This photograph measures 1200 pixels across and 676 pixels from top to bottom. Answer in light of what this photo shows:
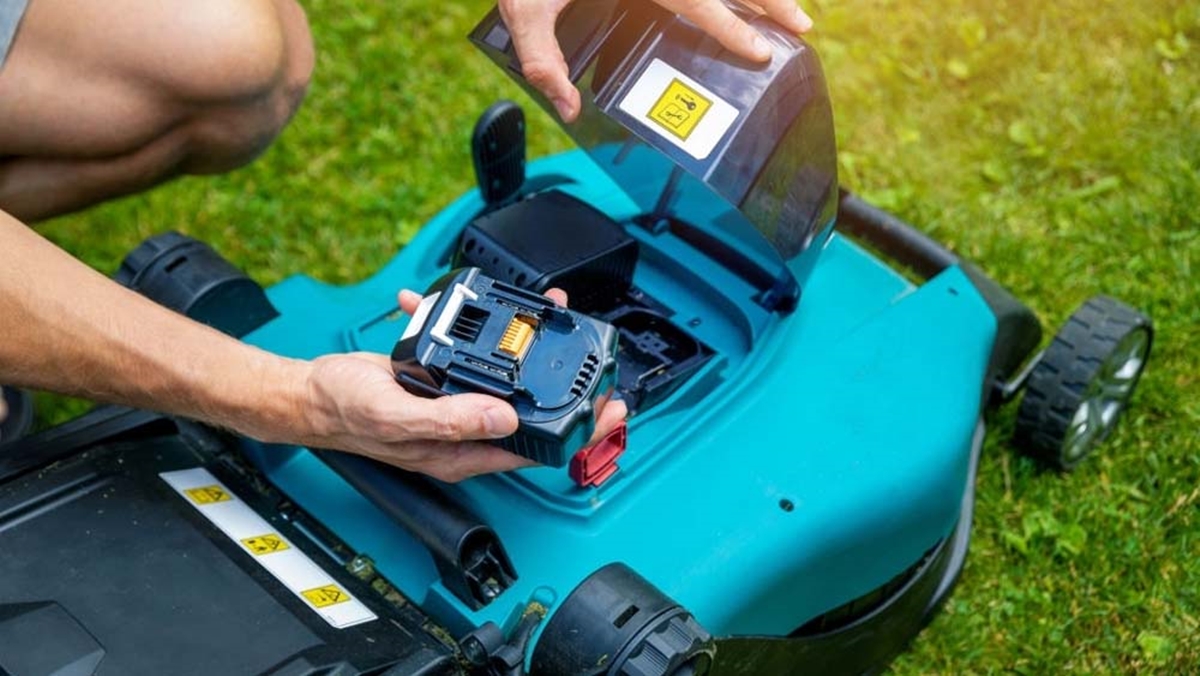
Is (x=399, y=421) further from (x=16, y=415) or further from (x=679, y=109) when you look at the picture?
(x=16, y=415)

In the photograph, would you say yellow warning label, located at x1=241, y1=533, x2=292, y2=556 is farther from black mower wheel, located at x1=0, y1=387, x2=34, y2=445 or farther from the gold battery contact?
black mower wheel, located at x1=0, y1=387, x2=34, y2=445

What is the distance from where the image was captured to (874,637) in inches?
58.3

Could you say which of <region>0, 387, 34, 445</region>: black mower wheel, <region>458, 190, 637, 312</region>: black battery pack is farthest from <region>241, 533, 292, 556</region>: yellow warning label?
<region>0, 387, 34, 445</region>: black mower wheel

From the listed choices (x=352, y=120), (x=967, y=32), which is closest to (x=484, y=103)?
(x=352, y=120)

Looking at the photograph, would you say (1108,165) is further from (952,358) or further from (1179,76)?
(952,358)

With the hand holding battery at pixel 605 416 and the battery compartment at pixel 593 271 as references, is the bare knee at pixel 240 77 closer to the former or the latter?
the battery compartment at pixel 593 271

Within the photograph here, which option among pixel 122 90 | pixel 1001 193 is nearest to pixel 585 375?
pixel 122 90

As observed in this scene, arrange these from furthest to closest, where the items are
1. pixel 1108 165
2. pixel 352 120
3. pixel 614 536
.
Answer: pixel 352 120 < pixel 1108 165 < pixel 614 536

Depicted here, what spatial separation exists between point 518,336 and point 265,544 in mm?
310

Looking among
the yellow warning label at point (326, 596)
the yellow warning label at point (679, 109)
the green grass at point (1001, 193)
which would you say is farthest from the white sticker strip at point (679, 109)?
the green grass at point (1001, 193)

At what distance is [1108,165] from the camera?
6.92 ft

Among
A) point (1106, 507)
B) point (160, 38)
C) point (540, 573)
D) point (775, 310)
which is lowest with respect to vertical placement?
point (1106, 507)

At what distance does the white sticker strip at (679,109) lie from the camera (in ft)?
4.23

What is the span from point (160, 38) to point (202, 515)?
53cm
